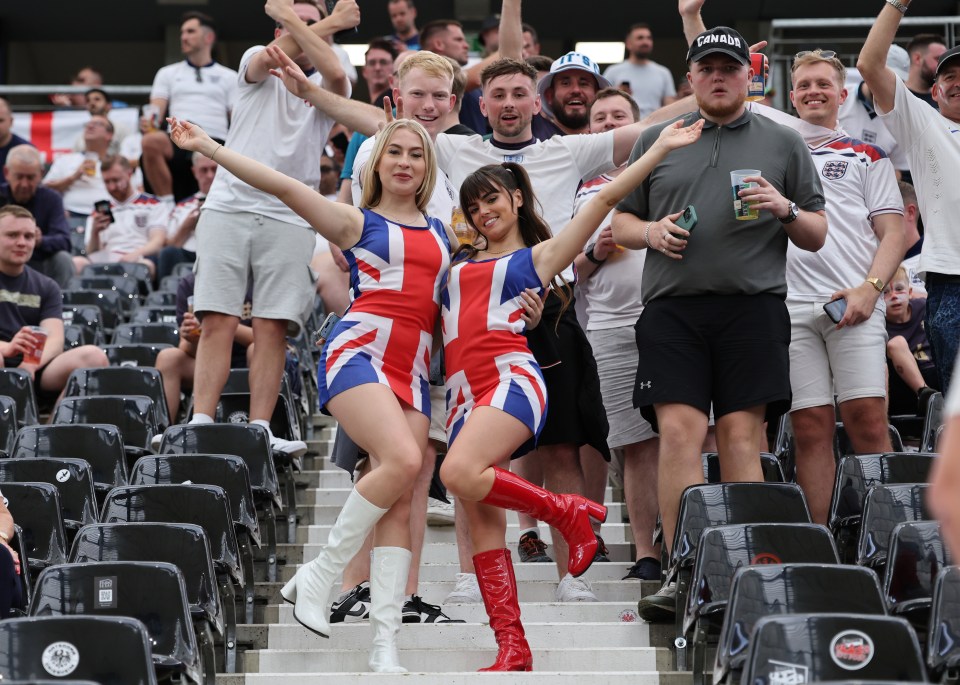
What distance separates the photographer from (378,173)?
183 inches

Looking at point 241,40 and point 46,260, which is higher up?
point 241,40

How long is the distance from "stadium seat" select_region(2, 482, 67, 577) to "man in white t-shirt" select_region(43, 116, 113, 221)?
8.05 metres

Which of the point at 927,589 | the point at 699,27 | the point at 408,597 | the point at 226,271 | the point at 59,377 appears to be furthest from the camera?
the point at 59,377

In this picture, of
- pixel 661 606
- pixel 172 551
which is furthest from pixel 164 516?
pixel 661 606

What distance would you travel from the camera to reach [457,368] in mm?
4531

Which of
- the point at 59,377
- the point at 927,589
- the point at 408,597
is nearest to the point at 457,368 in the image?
the point at 408,597

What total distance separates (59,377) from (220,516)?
2.63 meters

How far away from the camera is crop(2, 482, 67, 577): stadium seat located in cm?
484

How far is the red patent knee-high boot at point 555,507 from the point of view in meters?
4.29

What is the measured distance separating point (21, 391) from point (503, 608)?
128 inches

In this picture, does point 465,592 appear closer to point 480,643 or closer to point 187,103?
point 480,643

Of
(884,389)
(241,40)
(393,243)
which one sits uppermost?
(241,40)

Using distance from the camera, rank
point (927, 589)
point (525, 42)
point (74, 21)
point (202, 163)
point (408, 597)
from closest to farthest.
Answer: point (927, 589) → point (408, 597) → point (202, 163) → point (525, 42) → point (74, 21)

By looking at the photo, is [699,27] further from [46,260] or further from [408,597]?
[46,260]
